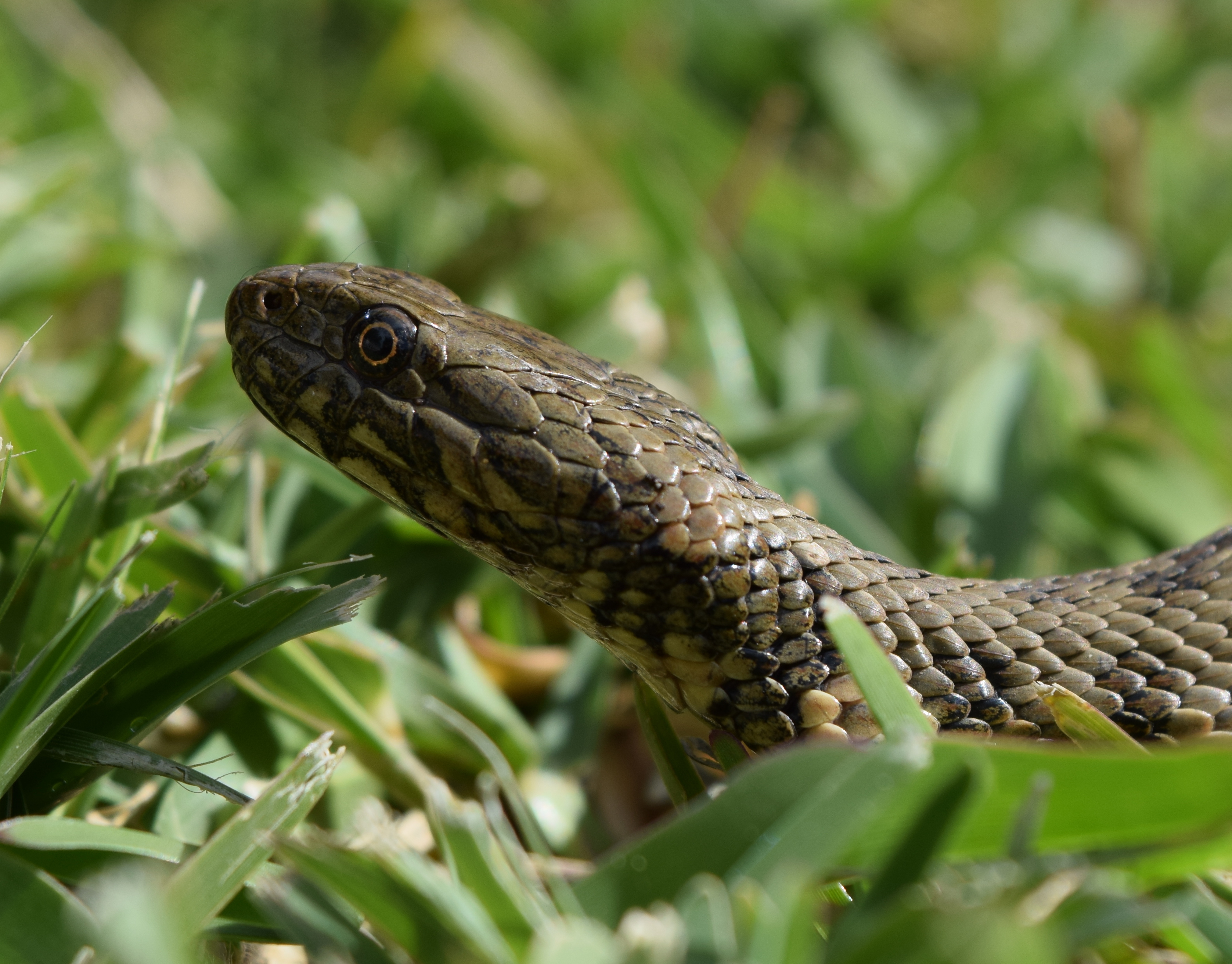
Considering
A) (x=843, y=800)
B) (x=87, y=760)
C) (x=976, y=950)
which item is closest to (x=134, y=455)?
(x=87, y=760)

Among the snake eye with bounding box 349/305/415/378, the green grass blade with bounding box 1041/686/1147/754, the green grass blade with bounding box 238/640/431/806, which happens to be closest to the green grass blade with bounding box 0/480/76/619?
the green grass blade with bounding box 238/640/431/806

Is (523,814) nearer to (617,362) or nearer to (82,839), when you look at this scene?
(82,839)

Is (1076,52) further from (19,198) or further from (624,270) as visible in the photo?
(19,198)

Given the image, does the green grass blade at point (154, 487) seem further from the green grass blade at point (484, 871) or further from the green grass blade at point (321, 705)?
the green grass blade at point (484, 871)

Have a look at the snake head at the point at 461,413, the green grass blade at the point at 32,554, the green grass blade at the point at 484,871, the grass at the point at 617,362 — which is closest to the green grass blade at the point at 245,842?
the grass at the point at 617,362

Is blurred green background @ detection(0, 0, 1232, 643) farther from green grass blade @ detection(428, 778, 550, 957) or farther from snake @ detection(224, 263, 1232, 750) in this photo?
green grass blade @ detection(428, 778, 550, 957)
